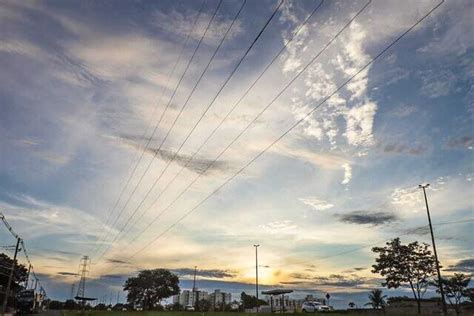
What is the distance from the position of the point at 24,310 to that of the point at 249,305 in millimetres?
110259

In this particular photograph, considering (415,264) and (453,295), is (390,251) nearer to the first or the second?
(415,264)

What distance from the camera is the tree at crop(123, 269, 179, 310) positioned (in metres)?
137

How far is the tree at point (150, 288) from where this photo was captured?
13675cm

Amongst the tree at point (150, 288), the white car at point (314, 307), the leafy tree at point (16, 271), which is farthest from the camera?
the tree at point (150, 288)

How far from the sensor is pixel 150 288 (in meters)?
138

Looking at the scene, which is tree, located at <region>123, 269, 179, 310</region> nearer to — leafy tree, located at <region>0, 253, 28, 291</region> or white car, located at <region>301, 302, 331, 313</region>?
leafy tree, located at <region>0, 253, 28, 291</region>

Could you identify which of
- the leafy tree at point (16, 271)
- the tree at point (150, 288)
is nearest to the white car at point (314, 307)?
the leafy tree at point (16, 271)

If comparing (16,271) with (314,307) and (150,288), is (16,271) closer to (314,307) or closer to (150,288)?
(150,288)

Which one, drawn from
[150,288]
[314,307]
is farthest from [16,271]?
[314,307]

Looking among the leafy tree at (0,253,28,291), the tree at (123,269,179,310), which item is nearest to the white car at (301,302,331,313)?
the leafy tree at (0,253,28,291)

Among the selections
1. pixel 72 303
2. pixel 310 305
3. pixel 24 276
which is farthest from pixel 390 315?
pixel 72 303

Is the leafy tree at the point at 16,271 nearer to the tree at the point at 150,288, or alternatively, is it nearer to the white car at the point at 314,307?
the tree at the point at 150,288

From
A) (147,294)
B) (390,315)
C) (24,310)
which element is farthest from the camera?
(147,294)

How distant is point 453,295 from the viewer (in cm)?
7606
